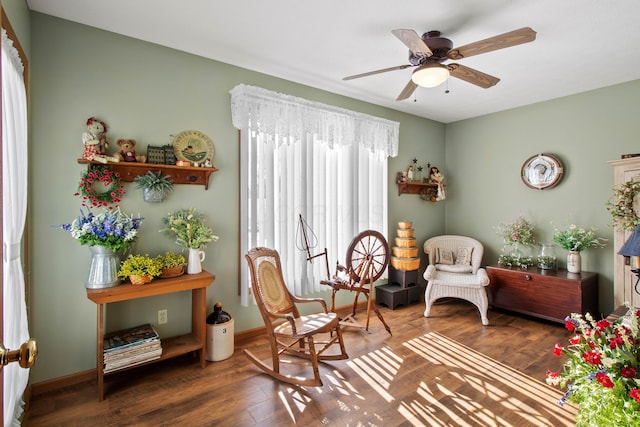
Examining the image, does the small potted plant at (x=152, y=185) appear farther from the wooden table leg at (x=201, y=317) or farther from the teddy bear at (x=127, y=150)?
the wooden table leg at (x=201, y=317)

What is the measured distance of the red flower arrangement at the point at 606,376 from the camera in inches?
39.6

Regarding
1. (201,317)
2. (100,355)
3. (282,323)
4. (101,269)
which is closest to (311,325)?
(282,323)

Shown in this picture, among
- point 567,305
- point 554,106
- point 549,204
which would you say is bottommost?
point 567,305

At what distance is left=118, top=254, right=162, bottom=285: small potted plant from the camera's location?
94.8 inches

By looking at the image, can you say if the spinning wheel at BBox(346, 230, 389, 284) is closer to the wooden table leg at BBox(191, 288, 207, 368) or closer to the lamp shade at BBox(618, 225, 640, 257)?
the wooden table leg at BBox(191, 288, 207, 368)

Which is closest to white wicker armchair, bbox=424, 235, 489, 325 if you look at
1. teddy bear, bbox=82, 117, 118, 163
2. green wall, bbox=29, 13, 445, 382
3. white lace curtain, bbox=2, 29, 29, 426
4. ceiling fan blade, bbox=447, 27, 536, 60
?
green wall, bbox=29, 13, 445, 382

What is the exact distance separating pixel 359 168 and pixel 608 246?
295 centimetres

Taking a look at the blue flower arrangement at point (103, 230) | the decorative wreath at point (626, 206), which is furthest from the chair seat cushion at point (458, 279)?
the blue flower arrangement at point (103, 230)

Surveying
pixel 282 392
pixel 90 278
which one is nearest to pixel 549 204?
pixel 282 392

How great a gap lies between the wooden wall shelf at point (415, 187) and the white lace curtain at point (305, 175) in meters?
0.37

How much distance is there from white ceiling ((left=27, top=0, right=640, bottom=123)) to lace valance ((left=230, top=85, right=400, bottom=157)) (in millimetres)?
280

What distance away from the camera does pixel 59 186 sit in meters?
2.41

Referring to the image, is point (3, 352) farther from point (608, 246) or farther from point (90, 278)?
point (608, 246)

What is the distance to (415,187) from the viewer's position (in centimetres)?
482
